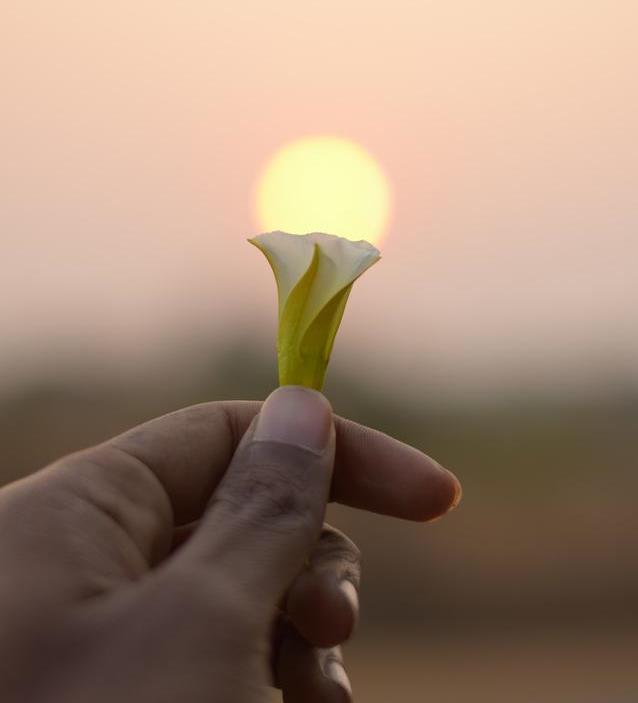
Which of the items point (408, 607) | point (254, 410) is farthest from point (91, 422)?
point (254, 410)

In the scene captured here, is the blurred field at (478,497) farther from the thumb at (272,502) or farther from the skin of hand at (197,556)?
the thumb at (272,502)

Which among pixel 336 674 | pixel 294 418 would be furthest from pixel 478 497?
pixel 294 418

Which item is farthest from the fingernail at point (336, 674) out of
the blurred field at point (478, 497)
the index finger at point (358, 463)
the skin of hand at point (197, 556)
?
the blurred field at point (478, 497)

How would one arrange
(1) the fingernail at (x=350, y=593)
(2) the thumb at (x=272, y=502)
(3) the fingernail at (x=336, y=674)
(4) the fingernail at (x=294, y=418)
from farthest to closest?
(3) the fingernail at (x=336, y=674), (1) the fingernail at (x=350, y=593), (4) the fingernail at (x=294, y=418), (2) the thumb at (x=272, y=502)

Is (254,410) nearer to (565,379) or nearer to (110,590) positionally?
(110,590)

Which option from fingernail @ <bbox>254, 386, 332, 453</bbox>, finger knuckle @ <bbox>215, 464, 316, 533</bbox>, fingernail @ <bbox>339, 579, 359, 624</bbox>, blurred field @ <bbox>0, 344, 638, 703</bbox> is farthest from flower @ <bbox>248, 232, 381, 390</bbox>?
blurred field @ <bbox>0, 344, 638, 703</bbox>

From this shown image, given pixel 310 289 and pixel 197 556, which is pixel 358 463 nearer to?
pixel 310 289
